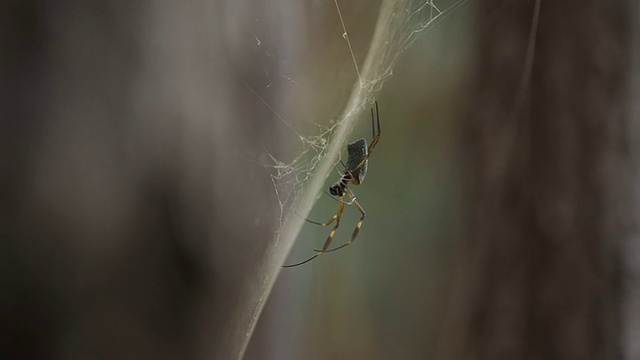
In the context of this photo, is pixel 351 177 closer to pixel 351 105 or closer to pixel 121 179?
pixel 351 105

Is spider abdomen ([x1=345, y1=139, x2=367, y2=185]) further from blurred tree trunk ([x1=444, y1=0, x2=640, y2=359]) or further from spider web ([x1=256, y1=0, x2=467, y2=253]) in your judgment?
blurred tree trunk ([x1=444, y1=0, x2=640, y2=359])

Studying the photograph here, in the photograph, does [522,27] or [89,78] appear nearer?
[89,78]

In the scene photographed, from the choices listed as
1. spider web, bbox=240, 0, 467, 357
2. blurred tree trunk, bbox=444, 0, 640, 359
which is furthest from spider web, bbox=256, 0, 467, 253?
blurred tree trunk, bbox=444, 0, 640, 359

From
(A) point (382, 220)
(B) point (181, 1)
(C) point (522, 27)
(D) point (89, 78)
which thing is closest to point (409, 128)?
(A) point (382, 220)

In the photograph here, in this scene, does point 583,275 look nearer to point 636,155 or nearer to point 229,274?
point 636,155

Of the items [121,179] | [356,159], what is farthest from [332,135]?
[121,179]

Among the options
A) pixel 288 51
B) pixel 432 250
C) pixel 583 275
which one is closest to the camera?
pixel 288 51

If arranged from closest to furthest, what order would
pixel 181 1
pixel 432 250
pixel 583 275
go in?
pixel 181 1 < pixel 432 250 < pixel 583 275
